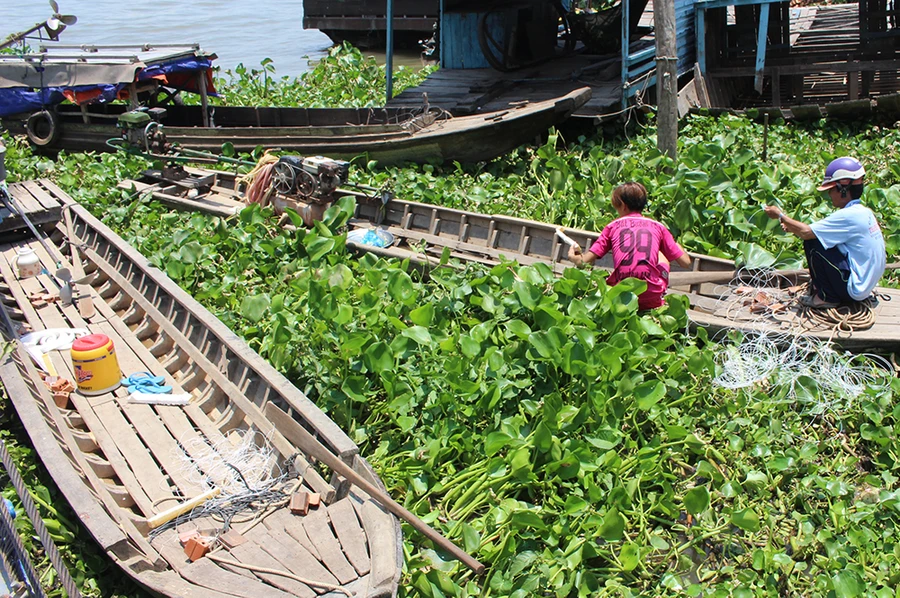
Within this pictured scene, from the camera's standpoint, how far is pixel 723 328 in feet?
18.0

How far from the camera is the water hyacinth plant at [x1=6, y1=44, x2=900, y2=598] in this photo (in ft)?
12.9

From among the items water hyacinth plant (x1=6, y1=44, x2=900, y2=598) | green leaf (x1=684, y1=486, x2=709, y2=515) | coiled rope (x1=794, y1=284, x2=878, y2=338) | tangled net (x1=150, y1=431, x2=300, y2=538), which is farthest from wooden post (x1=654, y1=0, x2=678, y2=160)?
tangled net (x1=150, y1=431, x2=300, y2=538)

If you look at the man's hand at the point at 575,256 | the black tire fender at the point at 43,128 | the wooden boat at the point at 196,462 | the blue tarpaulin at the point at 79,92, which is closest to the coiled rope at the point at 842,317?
the man's hand at the point at 575,256

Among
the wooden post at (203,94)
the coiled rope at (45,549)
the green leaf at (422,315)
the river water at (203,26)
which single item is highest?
the river water at (203,26)

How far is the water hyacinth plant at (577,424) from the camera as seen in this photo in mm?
3941

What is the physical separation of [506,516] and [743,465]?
1.43m

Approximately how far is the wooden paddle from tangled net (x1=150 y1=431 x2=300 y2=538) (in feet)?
0.43

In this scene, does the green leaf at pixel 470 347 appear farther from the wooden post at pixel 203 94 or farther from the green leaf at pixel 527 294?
the wooden post at pixel 203 94

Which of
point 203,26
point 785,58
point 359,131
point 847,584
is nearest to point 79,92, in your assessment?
point 359,131

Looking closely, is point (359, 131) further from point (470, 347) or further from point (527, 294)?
point (470, 347)

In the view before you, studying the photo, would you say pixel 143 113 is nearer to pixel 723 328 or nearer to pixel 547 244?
pixel 547 244

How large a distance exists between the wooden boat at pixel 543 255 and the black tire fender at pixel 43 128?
113 inches

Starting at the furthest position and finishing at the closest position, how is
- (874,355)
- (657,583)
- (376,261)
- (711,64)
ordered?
(711,64)
(376,261)
(874,355)
(657,583)

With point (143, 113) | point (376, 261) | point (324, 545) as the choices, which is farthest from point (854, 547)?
point (143, 113)
